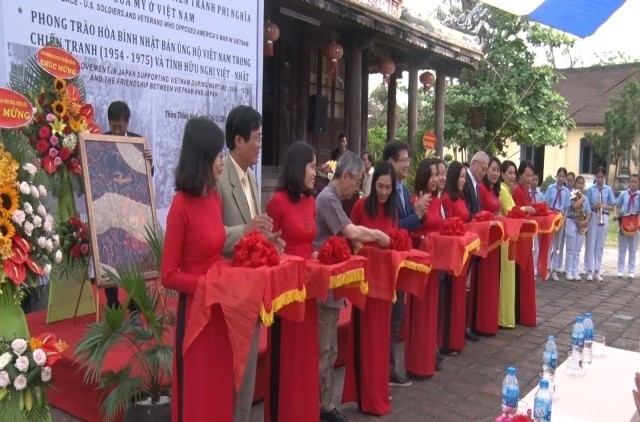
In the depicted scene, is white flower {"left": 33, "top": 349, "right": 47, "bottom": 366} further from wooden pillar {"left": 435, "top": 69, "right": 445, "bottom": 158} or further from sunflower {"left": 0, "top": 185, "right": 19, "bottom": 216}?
wooden pillar {"left": 435, "top": 69, "right": 445, "bottom": 158}

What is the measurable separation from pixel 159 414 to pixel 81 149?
2228 millimetres

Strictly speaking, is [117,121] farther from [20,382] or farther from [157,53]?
[20,382]

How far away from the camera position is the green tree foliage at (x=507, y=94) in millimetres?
17125

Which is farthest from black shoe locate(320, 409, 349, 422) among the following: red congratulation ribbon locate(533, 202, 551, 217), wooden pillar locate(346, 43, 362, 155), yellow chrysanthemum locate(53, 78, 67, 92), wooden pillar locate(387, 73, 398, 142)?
wooden pillar locate(387, 73, 398, 142)

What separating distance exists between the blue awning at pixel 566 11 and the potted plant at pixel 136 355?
3.46 m

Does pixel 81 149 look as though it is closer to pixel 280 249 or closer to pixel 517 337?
pixel 280 249

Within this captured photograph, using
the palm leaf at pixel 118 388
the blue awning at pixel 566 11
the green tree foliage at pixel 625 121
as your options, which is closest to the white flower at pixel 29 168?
the palm leaf at pixel 118 388

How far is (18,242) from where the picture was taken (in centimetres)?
247

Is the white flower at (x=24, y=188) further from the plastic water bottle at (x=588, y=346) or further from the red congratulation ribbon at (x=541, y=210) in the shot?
the red congratulation ribbon at (x=541, y=210)

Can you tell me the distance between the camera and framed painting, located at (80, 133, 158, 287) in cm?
449

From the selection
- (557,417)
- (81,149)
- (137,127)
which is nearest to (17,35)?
(81,149)

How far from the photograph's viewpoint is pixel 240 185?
3.29 meters

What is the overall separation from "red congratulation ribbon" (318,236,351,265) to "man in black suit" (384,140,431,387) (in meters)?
1.23

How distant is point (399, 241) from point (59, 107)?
9.26 feet
